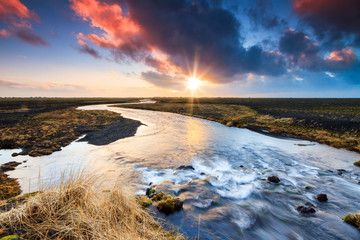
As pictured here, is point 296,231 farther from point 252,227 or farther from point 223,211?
point 223,211

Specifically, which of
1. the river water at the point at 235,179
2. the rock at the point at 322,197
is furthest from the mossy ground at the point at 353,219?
the rock at the point at 322,197

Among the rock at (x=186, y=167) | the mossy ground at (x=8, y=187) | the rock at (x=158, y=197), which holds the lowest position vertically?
the rock at (x=186, y=167)

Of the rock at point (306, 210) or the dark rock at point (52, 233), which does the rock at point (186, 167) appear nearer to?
the rock at point (306, 210)

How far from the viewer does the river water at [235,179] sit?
7457 mm

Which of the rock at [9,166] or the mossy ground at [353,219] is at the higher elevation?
the mossy ground at [353,219]

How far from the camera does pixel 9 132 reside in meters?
24.1

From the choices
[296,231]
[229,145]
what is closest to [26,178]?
[296,231]

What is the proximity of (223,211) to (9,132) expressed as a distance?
33083 mm

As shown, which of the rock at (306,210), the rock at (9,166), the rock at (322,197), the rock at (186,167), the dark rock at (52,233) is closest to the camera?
the dark rock at (52,233)

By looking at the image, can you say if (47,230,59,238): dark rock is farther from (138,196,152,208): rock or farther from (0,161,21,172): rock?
Answer: (0,161,21,172): rock

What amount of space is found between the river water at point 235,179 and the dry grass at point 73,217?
105 centimetres

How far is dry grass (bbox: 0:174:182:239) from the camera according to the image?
4.12 metres

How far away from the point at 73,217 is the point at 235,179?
1090cm

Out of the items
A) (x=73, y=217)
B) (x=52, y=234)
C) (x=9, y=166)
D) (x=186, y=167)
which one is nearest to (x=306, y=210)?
(x=186, y=167)
